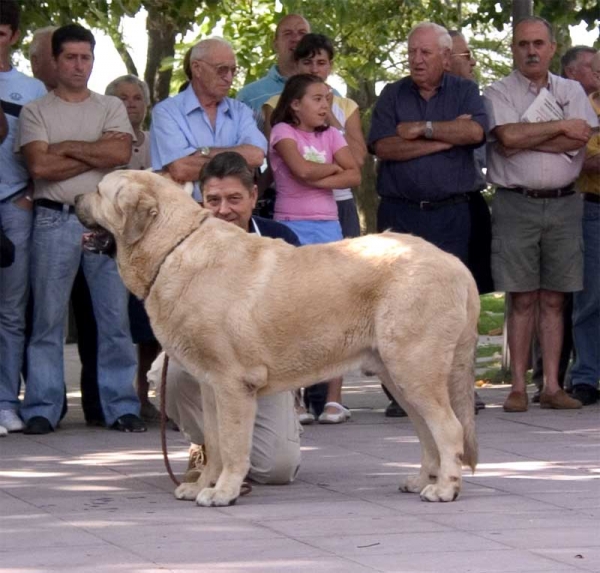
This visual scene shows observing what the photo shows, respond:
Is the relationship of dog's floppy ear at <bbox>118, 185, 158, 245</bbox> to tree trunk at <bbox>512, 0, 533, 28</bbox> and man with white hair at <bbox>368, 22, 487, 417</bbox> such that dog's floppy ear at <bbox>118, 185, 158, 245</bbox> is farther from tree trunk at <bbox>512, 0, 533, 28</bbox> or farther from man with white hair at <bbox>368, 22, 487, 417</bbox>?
tree trunk at <bbox>512, 0, 533, 28</bbox>

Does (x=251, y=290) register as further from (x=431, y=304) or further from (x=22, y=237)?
(x=22, y=237)

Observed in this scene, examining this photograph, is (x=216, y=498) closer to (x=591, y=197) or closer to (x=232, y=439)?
(x=232, y=439)

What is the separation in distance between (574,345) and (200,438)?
4611 mm

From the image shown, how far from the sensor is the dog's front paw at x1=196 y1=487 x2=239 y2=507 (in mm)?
6934

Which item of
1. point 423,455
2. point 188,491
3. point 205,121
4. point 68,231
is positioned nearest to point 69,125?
point 68,231

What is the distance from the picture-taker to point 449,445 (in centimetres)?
699

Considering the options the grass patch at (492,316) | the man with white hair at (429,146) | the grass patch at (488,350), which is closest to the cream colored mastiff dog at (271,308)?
the man with white hair at (429,146)

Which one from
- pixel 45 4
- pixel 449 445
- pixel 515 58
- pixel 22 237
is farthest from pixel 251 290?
pixel 45 4

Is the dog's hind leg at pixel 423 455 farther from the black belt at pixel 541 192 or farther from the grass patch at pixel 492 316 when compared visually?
the grass patch at pixel 492 316

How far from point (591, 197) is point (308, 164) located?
248cm

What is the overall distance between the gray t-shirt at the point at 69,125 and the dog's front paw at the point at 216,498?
3.06 m

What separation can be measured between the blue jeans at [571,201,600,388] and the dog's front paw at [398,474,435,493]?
4.11 m

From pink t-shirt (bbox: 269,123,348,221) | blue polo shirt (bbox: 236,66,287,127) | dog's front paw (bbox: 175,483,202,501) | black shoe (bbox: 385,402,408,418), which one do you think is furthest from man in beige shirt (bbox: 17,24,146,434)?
dog's front paw (bbox: 175,483,202,501)

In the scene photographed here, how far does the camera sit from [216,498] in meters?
6.94
